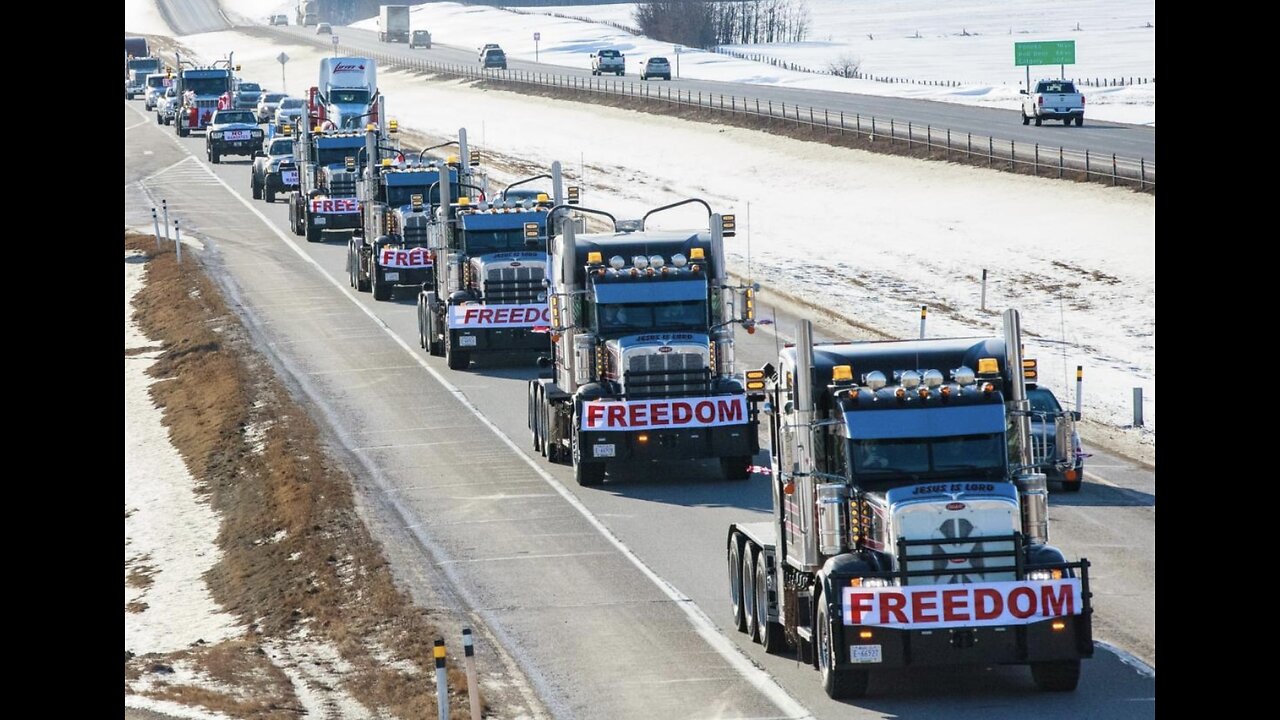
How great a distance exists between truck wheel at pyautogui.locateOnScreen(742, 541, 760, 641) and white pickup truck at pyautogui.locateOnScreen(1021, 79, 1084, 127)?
6653 centimetres

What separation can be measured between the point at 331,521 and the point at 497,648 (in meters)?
8.02

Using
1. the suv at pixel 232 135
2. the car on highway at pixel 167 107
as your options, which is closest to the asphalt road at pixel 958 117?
the suv at pixel 232 135

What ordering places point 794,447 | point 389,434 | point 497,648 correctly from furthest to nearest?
point 389,434 < point 497,648 < point 794,447

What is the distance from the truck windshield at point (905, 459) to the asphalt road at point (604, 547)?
206 cm

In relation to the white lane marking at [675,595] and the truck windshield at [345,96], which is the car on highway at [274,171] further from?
the white lane marking at [675,595]

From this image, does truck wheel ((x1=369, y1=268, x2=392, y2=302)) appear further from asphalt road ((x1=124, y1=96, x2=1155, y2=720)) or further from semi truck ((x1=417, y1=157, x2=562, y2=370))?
semi truck ((x1=417, y1=157, x2=562, y2=370))

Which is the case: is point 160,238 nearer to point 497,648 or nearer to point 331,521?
point 331,521

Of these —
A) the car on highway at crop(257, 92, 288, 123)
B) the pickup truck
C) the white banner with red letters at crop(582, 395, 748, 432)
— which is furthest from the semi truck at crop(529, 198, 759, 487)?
the pickup truck

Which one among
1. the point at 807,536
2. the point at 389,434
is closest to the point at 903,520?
the point at 807,536

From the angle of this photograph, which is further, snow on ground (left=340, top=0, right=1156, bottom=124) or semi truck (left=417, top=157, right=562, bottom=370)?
snow on ground (left=340, top=0, right=1156, bottom=124)

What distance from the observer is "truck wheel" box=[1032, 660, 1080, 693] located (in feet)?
63.1

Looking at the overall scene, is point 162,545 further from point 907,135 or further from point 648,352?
point 907,135

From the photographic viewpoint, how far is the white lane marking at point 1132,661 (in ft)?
66.8
